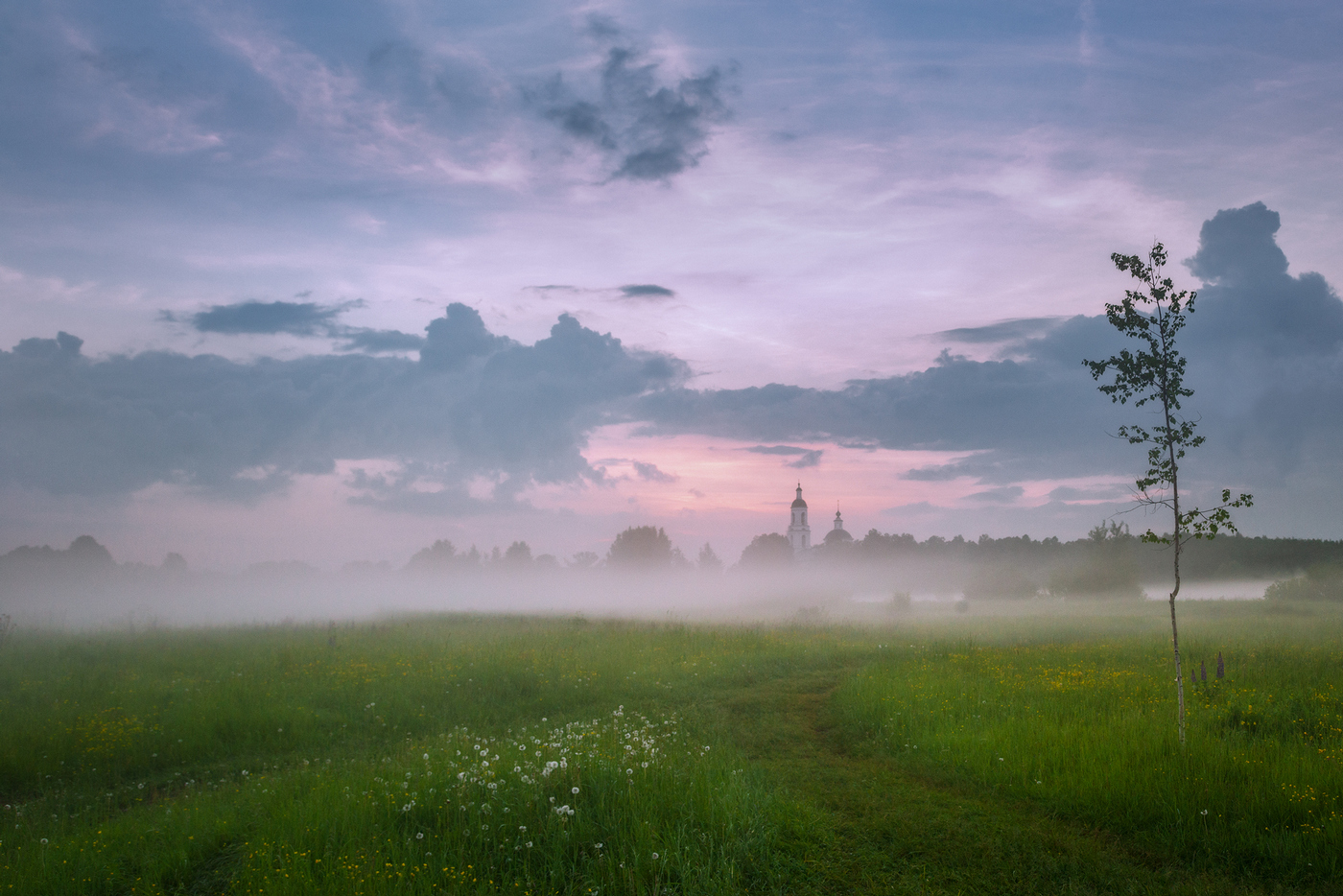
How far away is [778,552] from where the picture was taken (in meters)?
114

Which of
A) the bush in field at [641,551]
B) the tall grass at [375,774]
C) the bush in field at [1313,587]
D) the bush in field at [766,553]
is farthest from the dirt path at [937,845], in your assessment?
the bush in field at [766,553]

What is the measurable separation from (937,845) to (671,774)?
3462 mm

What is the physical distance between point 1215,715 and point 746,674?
1085 centimetres

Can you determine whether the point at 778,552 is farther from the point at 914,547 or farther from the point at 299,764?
the point at 299,764

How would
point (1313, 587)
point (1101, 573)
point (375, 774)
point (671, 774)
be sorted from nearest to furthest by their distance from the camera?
point (671, 774), point (375, 774), point (1313, 587), point (1101, 573)

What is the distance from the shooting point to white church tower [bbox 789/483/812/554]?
13812 centimetres

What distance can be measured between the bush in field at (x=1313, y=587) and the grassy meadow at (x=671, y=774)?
35.5 meters

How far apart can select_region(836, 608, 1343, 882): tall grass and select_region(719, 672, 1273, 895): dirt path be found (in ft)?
2.47

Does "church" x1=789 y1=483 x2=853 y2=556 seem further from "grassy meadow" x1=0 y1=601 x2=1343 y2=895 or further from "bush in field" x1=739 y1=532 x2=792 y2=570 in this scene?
"grassy meadow" x1=0 y1=601 x2=1343 y2=895

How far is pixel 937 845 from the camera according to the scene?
8016mm

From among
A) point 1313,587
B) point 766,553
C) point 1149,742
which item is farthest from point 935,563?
point 1149,742

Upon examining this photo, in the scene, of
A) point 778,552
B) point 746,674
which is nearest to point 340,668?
point 746,674

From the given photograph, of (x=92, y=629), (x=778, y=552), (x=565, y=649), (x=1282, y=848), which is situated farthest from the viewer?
(x=778, y=552)

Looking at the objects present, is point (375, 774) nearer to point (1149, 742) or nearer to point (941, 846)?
point (941, 846)
